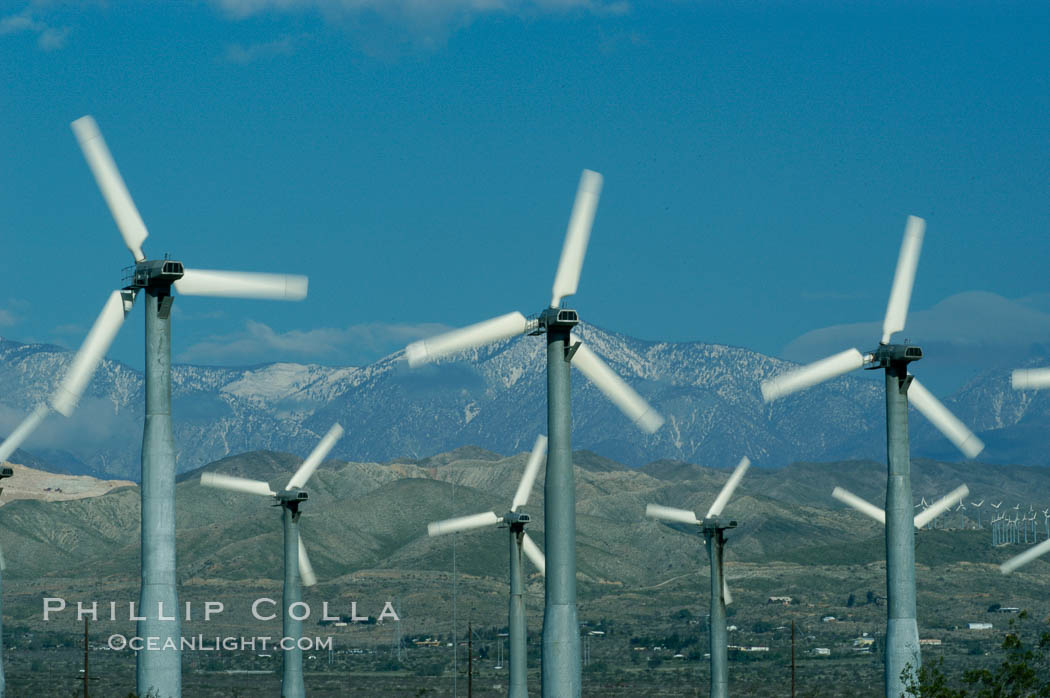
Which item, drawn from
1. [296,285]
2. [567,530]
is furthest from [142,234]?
[567,530]

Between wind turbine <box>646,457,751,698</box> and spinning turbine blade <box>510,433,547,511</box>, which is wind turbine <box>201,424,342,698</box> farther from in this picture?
wind turbine <box>646,457,751,698</box>

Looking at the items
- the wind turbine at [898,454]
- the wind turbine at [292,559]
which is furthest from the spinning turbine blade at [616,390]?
the wind turbine at [292,559]

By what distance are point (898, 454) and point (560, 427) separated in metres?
14.8

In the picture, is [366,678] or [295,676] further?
[366,678]

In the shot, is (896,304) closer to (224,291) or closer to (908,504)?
(908,504)

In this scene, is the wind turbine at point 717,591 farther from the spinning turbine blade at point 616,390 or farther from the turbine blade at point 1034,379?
the turbine blade at point 1034,379

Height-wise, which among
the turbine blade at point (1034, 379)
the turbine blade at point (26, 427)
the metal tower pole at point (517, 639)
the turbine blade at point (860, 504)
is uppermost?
the turbine blade at point (26, 427)

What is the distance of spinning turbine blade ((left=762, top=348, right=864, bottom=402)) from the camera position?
219ft

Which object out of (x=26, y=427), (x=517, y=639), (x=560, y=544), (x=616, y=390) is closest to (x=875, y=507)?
(x=517, y=639)

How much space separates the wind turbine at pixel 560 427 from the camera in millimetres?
60531

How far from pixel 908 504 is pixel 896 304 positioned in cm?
999

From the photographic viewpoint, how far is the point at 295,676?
318 ft

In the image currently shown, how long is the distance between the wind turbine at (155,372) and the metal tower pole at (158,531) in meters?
0.03

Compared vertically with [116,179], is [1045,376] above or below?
below
